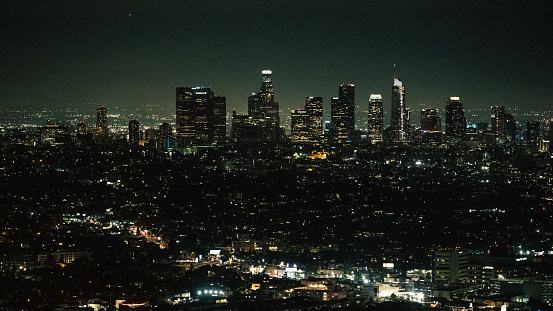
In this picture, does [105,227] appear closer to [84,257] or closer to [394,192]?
[84,257]

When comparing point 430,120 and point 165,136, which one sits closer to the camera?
point 165,136

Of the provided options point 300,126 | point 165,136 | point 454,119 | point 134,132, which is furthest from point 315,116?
point 134,132

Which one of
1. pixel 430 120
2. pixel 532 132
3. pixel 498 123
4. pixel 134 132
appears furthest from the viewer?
pixel 430 120

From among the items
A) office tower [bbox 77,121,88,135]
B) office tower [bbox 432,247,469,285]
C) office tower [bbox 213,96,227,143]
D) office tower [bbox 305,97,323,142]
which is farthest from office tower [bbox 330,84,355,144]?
office tower [bbox 432,247,469,285]

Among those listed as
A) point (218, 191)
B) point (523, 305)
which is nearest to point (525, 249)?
point (523, 305)

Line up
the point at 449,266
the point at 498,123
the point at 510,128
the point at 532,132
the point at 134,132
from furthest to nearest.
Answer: the point at 498,123
the point at 510,128
the point at 532,132
the point at 134,132
the point at 449,266

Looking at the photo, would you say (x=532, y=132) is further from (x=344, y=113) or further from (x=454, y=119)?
(x=344, y=113)

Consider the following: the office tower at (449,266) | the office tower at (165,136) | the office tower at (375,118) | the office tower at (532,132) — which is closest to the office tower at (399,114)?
the office tower at (375,118)
